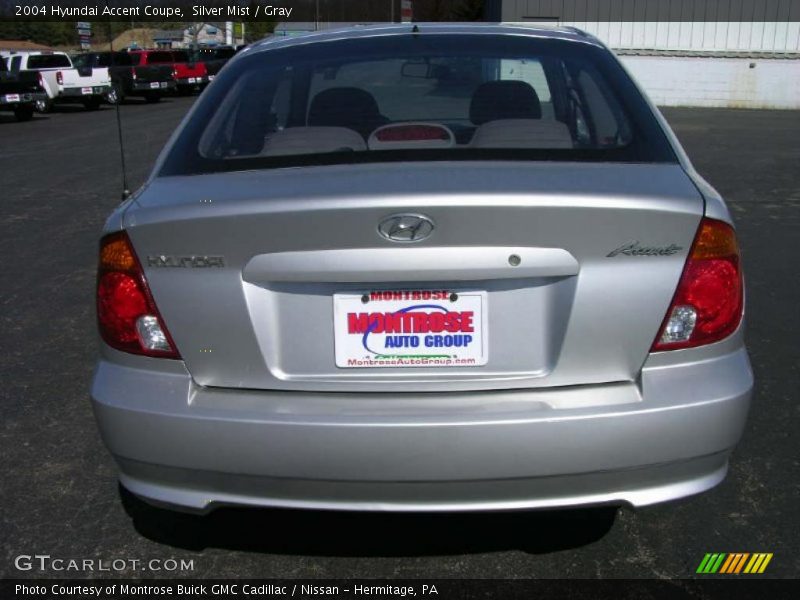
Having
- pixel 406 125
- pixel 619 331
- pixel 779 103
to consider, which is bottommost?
pixel 779 103

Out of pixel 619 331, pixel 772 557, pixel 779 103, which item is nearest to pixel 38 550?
pixel 619 331

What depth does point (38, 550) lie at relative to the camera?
9.59ft

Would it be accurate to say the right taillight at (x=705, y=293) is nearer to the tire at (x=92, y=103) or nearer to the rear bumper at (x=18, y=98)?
the rear bumper at (x=18, y=98)

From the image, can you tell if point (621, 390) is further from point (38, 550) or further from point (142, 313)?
point (38, 550)

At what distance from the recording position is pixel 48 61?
2642cm

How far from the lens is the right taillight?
2.34 m

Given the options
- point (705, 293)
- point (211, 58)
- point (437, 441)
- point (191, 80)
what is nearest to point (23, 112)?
point (191, 80)

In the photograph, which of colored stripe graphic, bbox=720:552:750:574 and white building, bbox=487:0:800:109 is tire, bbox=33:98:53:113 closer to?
white building, bbox=487:0:800:109

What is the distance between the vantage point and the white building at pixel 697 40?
2628 centimetres

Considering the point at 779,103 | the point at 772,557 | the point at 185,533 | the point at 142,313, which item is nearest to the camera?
the point at 142,313

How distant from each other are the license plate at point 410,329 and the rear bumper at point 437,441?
10 cm

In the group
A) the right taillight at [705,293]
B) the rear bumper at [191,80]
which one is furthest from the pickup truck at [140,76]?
the right taillight at [705,293]

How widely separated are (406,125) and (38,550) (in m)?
1.91

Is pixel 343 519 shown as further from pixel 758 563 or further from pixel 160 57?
pixel 160 57
